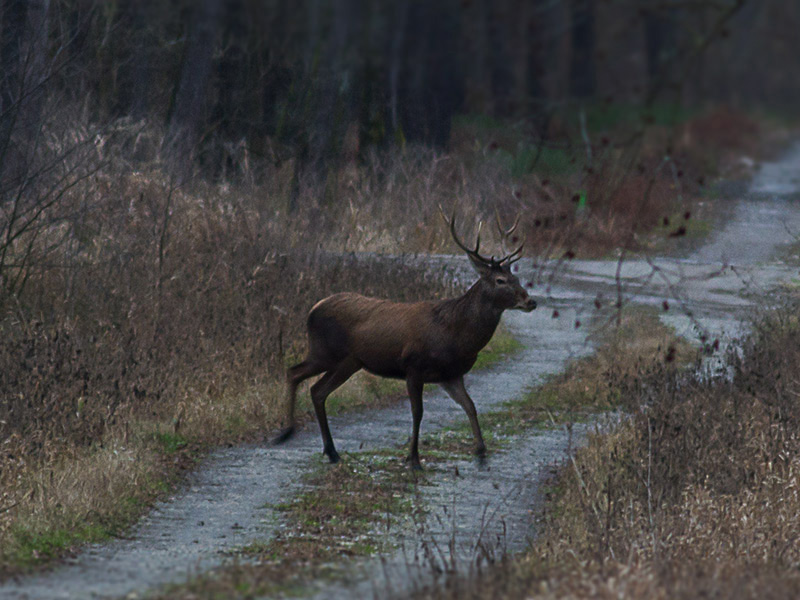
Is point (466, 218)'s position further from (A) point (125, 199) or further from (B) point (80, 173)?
(B) point (80, 173)

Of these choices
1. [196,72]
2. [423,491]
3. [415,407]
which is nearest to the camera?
[423,491]

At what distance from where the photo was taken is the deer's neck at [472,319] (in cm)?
1080

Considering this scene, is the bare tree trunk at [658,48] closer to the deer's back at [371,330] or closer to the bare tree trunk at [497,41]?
the bare tree trunk at [497,41]

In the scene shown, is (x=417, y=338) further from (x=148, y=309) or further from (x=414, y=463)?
(x=148, y=309)

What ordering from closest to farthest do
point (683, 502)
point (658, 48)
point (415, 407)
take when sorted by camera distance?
point (658, 48)
point (683, 502)
point (415, 407)

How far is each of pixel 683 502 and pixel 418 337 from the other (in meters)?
2.63

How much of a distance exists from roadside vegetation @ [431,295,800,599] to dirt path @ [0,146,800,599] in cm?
46

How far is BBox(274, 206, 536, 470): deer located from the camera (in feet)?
35.4

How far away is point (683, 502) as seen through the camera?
377 inches

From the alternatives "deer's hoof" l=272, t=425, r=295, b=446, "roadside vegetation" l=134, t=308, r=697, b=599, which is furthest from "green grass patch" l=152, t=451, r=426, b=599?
"deer's hoof" l=272, t=425, r=295, b=446

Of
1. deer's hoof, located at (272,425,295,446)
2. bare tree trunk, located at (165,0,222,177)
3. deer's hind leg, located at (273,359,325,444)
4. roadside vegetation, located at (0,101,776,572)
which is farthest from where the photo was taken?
bare tree trunk, located at (165,0,222,177)

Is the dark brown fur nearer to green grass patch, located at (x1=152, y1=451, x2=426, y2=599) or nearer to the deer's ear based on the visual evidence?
the deer's ear

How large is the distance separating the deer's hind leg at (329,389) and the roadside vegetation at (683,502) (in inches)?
78.7

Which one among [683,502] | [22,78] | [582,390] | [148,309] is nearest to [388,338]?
[683,502]
